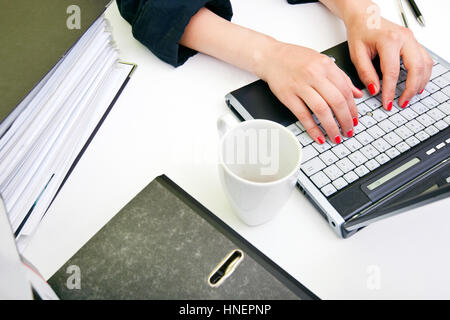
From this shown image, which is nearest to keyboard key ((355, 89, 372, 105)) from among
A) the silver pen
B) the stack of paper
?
the silver pen

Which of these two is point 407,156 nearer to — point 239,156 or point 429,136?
point 429,136

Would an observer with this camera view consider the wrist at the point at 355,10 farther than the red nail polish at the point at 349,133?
Yes

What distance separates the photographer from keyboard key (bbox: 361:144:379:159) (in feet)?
1.42

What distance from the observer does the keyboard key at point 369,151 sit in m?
0.43

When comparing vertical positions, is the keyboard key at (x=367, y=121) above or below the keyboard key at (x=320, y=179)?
below

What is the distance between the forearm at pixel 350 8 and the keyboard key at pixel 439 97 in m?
0.20

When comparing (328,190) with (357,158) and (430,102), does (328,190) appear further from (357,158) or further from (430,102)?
(430,102)

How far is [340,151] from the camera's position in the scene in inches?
17.3

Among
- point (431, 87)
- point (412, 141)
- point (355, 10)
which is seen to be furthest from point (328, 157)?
point (355, 10)

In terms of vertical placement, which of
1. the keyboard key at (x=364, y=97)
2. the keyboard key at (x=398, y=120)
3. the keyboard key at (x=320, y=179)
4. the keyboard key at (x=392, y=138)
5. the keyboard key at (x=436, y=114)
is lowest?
the keyboard key at (x=436, y=114)

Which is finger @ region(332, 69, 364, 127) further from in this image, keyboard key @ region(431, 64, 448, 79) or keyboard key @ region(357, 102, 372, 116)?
keyboard key @ region(431, 64, 448, 79)

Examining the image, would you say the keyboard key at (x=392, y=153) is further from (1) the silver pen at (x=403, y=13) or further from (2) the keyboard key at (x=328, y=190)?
(1) the silver pen at (x=403, y=13)

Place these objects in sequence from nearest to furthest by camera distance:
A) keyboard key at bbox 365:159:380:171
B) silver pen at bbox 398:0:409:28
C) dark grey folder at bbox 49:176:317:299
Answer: dark grey folder at bbox 49:176:317:299
keyboard key at bbox 365:159:380:171
silver pen at bbox 398:0:409:28

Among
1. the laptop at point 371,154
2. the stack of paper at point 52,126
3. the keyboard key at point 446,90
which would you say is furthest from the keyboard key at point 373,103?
the stack of paper at point 52,126
